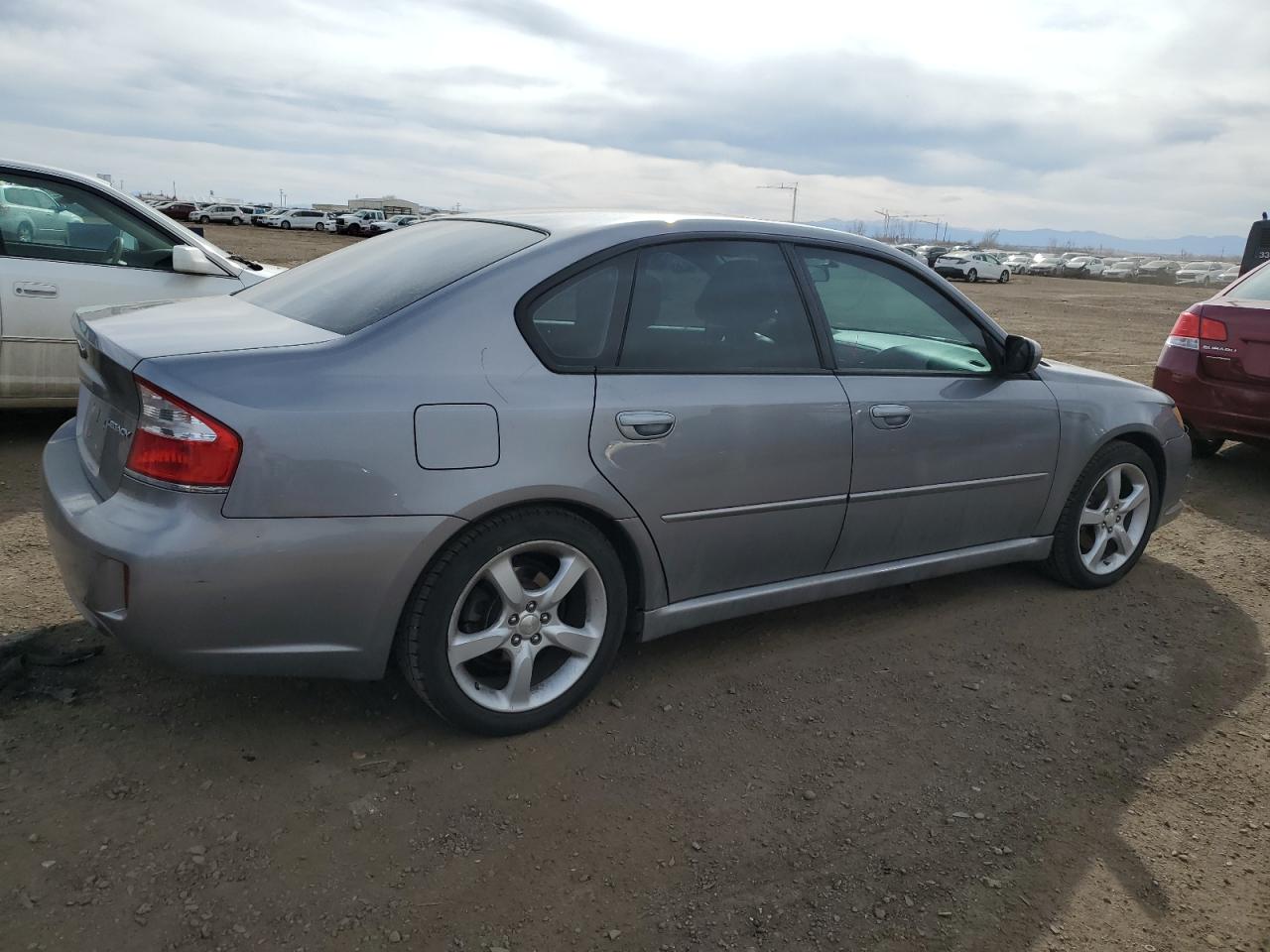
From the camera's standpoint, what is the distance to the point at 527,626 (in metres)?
2.91

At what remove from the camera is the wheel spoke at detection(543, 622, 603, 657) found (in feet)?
9.73

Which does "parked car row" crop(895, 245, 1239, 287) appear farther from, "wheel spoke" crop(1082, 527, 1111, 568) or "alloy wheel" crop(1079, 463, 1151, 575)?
"wheel spoke" crop(1082, 527, 1111, 568)

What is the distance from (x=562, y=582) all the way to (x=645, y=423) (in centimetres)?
54

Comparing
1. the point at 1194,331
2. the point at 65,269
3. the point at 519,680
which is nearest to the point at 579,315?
the point at 519,680

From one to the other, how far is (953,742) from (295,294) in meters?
2.59

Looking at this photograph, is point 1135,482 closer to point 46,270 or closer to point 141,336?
point 141,336

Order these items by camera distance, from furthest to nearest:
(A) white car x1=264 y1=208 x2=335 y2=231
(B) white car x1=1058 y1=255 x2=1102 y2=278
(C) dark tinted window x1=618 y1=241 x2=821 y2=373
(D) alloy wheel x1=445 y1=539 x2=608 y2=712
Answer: (B) white car x1=1058 y1=255 x2=1102 y2=278
(A) white car x1=264 y1=208 x2=335 y2=231
(C) dark tinted window x1=618 y1=241 x2=821 y2=373
(D) alloy wheel x1=445 y1=539 x2=608 y2=712

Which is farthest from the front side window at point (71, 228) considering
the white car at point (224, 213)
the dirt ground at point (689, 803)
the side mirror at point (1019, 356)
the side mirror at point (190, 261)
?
the white car at point (224, 213)

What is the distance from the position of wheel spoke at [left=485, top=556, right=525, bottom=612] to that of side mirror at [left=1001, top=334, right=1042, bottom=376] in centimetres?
219

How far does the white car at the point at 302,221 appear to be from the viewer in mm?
59812

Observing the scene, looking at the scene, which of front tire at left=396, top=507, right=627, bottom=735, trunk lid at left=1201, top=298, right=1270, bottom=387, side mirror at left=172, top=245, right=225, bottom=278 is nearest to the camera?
front tire at left=396, top=507, right=627, bottom=735

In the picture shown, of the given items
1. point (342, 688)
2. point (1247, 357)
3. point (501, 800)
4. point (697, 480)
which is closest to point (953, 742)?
point (697, 480)

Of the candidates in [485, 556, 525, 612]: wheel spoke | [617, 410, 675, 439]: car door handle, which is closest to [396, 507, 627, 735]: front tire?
[485, 556, 525, 612]: wheel spoke

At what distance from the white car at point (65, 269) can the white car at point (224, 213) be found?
185ft
